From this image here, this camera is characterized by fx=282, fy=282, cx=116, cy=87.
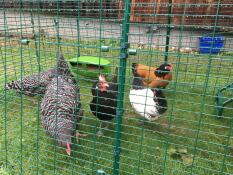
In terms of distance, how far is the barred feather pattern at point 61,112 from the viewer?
2.61 meters

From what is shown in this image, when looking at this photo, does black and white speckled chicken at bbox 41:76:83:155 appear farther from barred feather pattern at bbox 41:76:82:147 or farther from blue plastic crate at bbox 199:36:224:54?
blue plastic crate at bbox 199:36:224:54

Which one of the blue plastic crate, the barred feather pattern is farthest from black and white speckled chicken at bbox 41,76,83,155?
Result: the blue plastic crate

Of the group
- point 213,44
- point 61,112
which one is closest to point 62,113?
point 61,112

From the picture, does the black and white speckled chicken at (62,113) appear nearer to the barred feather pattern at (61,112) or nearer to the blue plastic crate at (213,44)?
the barred feather pattern at (61,112)

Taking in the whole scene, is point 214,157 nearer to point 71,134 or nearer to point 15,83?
point 71,134

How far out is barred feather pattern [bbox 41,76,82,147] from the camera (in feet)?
8.55

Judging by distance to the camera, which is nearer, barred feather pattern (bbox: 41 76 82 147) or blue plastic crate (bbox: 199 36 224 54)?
blue plastic crate (bbox: 199 36 224 54)

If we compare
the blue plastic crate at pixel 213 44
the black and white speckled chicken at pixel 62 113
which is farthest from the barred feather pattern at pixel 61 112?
the blue plastic crate at pixel 213 44

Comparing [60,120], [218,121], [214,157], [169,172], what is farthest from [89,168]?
[218,121]

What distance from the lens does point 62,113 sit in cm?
284

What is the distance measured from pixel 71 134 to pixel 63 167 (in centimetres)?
32

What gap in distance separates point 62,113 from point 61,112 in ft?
0.06

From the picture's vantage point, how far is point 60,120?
9.02 ft

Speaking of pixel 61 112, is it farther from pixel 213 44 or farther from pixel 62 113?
pixel 213 44
